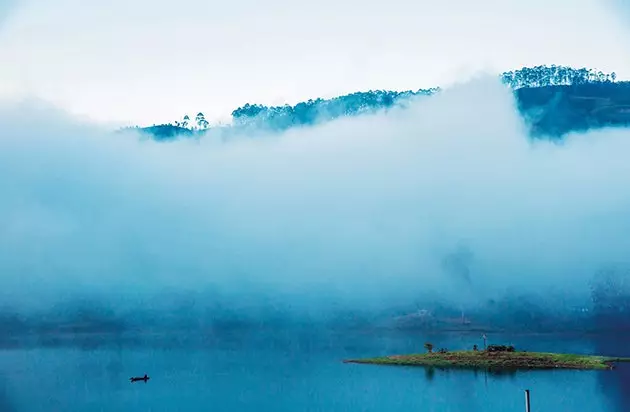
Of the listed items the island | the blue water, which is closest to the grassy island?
the island

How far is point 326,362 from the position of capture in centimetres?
15212

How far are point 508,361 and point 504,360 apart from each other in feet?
1.87

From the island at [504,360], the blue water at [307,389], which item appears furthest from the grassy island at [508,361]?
the blue water at [307,389]

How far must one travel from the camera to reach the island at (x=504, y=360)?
386ft

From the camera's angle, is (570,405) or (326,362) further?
(326,362)

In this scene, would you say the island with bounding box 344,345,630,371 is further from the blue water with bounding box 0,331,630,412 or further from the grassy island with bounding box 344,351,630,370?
the blue water with bounding box 0,331,630,412

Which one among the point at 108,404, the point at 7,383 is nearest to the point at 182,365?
the point at 7,383

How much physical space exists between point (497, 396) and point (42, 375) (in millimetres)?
78242

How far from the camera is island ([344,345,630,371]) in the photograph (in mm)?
117625

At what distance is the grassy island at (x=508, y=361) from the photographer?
4628 inches

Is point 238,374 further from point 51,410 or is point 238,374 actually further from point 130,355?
point 130,355

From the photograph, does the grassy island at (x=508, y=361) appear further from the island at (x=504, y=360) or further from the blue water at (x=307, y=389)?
the blue water at (x=307, y=389)

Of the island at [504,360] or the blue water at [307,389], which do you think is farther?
the island at [504,360]

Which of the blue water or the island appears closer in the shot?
the blue water
